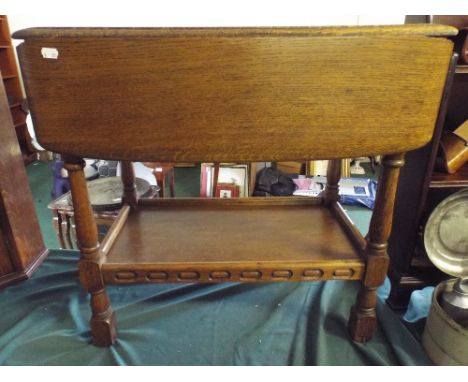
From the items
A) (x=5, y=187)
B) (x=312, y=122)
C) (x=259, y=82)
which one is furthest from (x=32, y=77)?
(x=5, y=187)

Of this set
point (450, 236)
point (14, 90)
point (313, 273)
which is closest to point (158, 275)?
point (313, 273)

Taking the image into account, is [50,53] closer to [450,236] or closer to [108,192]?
[108,192]

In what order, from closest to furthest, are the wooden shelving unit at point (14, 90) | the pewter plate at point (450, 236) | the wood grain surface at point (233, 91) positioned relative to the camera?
the wood grain surface at point (233, 91), the pewter plate at point (450, 236), the wooden shelving unit at point (14, 90)

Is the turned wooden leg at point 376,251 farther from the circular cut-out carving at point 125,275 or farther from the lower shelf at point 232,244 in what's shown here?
the circular cut-out carving at point 125,275

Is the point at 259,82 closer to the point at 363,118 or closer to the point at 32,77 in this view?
the point at 363,118

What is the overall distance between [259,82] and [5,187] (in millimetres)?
991

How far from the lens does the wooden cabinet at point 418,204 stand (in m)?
1.05

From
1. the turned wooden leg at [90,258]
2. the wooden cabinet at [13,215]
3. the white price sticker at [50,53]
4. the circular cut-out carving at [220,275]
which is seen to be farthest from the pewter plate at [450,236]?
the wooden cabinet at [13,215]

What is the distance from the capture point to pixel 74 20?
1.57m

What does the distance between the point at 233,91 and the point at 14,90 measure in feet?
11.8

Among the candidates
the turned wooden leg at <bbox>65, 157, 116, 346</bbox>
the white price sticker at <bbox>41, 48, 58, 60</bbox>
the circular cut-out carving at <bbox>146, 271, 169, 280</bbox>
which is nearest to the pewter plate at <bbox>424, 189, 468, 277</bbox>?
the circular cut-out carving at <bbox>146, 271, 169, 280</bbox>

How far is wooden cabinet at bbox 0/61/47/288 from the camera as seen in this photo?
1205 mm

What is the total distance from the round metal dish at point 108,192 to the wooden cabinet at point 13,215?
0.19 metres

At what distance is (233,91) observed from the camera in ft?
2.18
